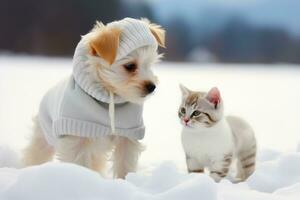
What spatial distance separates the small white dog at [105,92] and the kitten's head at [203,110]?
11.4 inches

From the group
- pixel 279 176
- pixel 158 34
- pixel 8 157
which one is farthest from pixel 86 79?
pixel 279 176

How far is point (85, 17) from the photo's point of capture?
25469 mm

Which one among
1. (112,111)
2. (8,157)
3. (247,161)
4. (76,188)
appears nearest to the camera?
(76,188)

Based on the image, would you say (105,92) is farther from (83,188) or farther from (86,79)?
(83,188)

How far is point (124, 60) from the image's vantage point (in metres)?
3.42

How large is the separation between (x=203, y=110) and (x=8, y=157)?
141 cm

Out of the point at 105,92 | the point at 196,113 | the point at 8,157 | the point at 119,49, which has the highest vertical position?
the point at 119,49

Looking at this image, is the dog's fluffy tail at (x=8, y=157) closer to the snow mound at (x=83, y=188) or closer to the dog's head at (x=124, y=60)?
the dog's head at (x=124, y=60)

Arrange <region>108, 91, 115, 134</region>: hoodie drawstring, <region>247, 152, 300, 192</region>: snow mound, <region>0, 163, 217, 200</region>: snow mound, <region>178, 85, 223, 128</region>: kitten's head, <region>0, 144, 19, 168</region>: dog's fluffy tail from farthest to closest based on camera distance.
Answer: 1. <region>0, 144, 19, 168</region>: dog's fluffy tail
2. <region>178, 85, 223, 128</region>: kitten's head
3. <region>108, 91, 115, 134</region>: hoodie drawstring
4. <region>247, 152, 300, 192</region>: snow mound
5. <region>0, 163, 217, 200</region>: snow mound

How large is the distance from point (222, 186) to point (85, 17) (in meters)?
22.9

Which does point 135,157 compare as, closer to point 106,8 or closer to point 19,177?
point 19,177

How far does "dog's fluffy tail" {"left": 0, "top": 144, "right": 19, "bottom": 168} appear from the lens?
4.12m

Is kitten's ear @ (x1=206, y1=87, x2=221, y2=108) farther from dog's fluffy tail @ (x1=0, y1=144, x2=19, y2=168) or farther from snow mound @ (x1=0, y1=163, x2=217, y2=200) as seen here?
dog's fluffy tail @ (x1=0, y1=144, x2=19, y2=168)

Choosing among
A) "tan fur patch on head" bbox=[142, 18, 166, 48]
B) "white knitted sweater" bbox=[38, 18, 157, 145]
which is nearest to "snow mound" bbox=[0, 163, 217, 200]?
"white knitted sweater" bbox=[38, 18, 157, 145]
